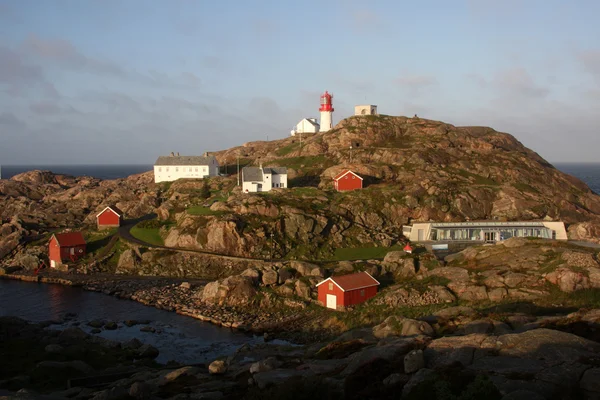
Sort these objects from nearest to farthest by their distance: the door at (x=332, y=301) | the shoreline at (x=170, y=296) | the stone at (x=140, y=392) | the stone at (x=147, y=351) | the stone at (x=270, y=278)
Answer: the stone at (x=140, y=392), the stone at (x=147, y=351), the shoreline at (x=170, y=296), the door at (x=332, y=301), the stone at (x=270, y=278)

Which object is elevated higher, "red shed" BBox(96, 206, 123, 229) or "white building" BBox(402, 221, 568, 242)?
"red shed" BBox(96, 206, 123, 229)

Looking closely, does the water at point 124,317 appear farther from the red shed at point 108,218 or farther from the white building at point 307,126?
the white building at point 307,126

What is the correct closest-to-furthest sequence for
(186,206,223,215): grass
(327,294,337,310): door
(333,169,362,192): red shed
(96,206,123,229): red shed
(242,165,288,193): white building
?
(327,294,337,310): door
(186,206,223,215): grass
(96,206,123,229): red shed
(333,169,362,192): red shed
(242,165,288,193): white building

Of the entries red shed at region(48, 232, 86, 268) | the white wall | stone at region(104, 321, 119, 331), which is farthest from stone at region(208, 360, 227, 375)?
the white wall

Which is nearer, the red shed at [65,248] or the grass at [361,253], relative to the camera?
the grass at [361,253]

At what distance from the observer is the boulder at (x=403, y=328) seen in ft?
93.1

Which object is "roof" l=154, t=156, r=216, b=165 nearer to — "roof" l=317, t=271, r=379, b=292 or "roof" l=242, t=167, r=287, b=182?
"roof" l=242, t=167, r=287, b=182

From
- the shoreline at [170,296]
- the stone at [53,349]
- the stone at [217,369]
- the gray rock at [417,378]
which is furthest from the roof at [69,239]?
the gray rock at [417,378]

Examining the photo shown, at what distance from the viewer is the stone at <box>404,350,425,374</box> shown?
19.7 m

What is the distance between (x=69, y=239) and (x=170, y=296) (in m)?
21.4

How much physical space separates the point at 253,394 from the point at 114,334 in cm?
2383

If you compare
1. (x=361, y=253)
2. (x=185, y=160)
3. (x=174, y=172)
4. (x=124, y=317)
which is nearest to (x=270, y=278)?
(x=124, y=317)

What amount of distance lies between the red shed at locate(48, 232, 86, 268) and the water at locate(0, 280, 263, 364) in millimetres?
5389

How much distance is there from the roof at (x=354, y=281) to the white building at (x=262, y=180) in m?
35.2
